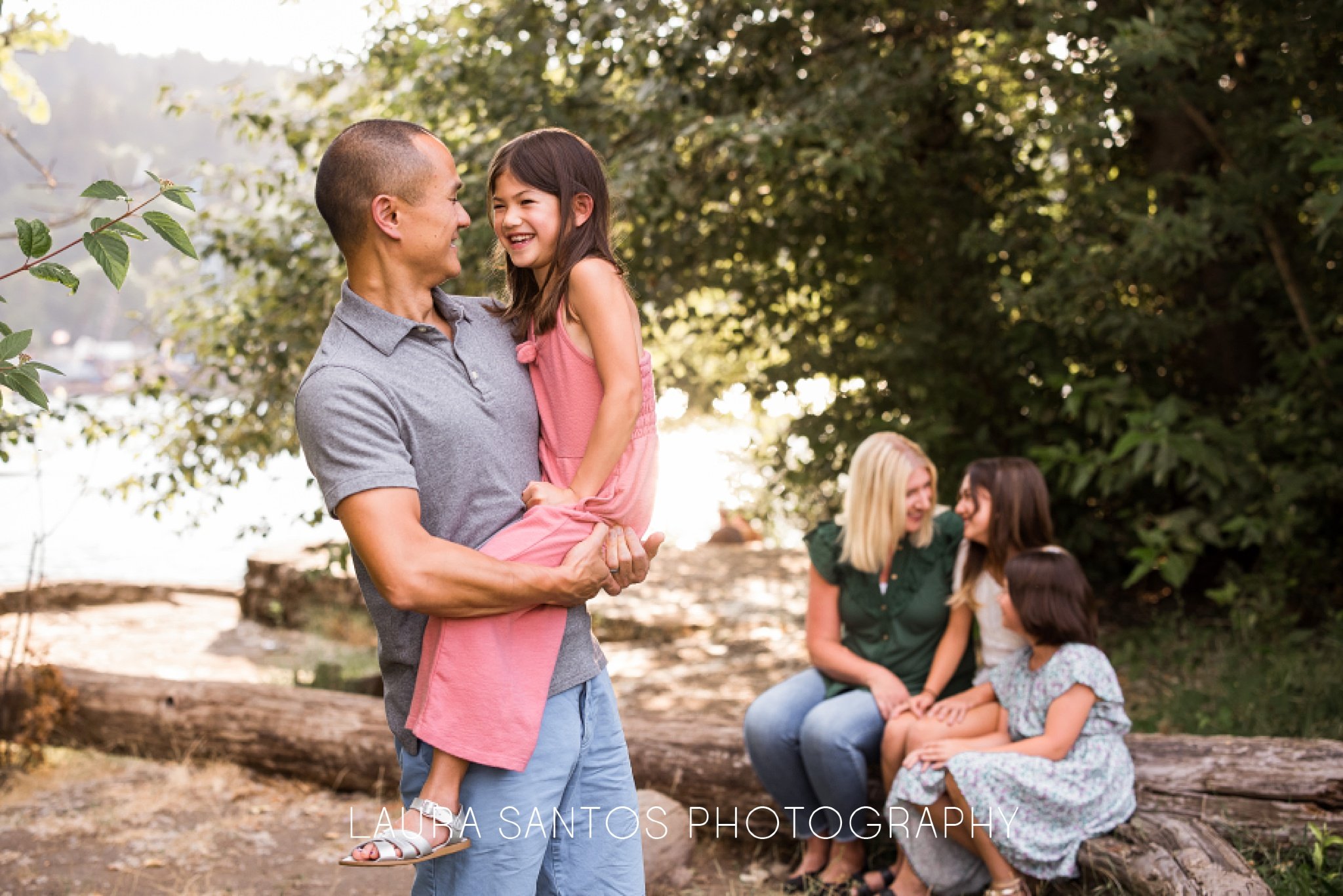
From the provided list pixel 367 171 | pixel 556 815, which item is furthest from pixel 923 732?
pixel 367 171

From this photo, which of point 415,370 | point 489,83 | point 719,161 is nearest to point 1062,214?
point 719,161

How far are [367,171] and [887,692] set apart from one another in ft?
8.26

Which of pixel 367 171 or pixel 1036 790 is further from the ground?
pixel 367 171

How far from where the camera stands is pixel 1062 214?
6.00 m

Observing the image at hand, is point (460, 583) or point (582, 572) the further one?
point (582, 572)

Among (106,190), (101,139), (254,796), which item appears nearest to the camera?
(106,190)

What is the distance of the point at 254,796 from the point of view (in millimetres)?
4594

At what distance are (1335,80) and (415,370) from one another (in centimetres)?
505

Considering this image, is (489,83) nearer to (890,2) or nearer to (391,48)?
(391,48)

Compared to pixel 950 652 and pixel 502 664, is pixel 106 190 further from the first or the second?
pixel 950 652

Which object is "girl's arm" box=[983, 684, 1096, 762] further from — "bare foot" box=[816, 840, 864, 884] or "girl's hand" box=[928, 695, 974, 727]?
"bare foot" box=[816, 840, 864, 884]

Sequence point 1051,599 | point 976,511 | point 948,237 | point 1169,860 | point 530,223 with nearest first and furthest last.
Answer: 1. point 530,223
2. point 1169,860
3. point 1051,599
4. point 976,511
5. point 948,237

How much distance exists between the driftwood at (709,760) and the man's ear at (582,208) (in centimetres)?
220

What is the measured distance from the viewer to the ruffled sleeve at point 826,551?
3.91 m
